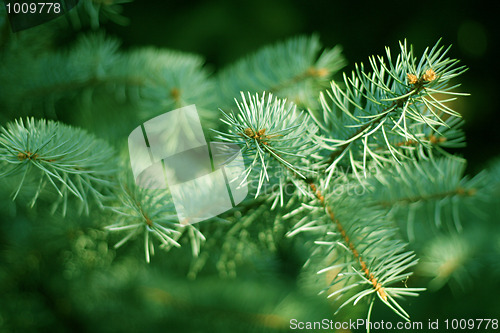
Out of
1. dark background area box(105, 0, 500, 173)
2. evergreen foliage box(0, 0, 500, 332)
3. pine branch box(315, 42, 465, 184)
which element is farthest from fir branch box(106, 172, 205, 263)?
dark background area box(105, 0, 500, 173)

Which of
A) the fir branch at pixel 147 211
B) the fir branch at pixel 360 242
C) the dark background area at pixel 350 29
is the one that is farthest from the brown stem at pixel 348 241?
the dark background area at pixel 350 29

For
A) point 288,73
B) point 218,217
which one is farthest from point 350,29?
point 218,217

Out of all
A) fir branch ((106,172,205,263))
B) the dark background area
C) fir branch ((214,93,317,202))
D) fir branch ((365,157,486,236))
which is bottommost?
fir branch ((365,157,486,236))

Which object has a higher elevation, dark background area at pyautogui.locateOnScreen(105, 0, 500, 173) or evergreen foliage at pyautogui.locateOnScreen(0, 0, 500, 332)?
dark background area at pyautogui.locateOnScreen(105, 0, 500, 173)

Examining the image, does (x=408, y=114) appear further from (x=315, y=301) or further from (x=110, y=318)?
(x=110, y=318)

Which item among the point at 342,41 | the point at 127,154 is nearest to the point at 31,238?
the point at 127,154

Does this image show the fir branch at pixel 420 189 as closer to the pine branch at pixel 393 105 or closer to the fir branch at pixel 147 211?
the pine branch at pixel 393 105

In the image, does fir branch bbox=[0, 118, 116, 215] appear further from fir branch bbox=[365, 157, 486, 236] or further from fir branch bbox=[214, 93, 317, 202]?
fir branch bbox=[365, 157, 486, 236]
